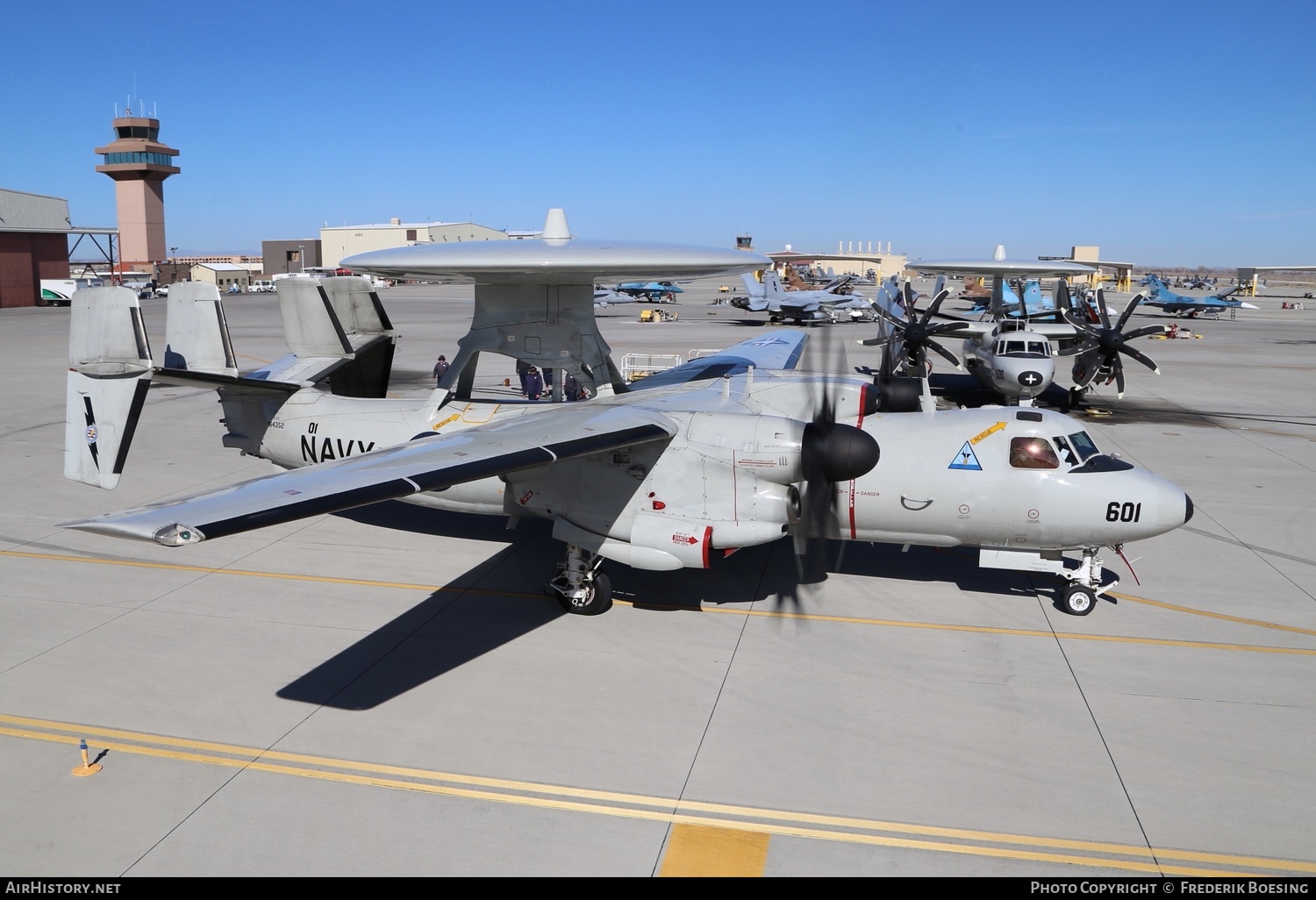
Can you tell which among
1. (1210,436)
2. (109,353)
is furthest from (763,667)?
(1210,436)

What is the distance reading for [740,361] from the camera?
2216cm

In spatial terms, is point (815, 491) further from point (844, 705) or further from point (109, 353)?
point (109, 353)

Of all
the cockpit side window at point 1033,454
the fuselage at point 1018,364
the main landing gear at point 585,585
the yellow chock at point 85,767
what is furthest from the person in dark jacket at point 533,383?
the yellow chock at point 85,767

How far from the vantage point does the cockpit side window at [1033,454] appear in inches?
535

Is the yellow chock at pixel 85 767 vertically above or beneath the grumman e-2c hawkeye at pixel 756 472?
beneath

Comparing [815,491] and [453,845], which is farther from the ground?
[815,491]

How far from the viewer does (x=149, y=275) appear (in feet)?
355

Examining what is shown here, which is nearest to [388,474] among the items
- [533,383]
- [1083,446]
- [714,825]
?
[714,825]

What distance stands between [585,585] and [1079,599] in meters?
8.11

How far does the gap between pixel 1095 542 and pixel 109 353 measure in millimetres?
16558

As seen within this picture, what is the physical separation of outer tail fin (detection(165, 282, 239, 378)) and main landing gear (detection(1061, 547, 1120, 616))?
15.7 meters

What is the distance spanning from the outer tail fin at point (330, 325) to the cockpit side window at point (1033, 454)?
12.9 meters

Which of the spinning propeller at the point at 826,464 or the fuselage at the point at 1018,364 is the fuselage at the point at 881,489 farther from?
the fuselage at the point at 1018,364

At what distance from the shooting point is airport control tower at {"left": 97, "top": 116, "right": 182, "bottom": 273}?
121562mm
